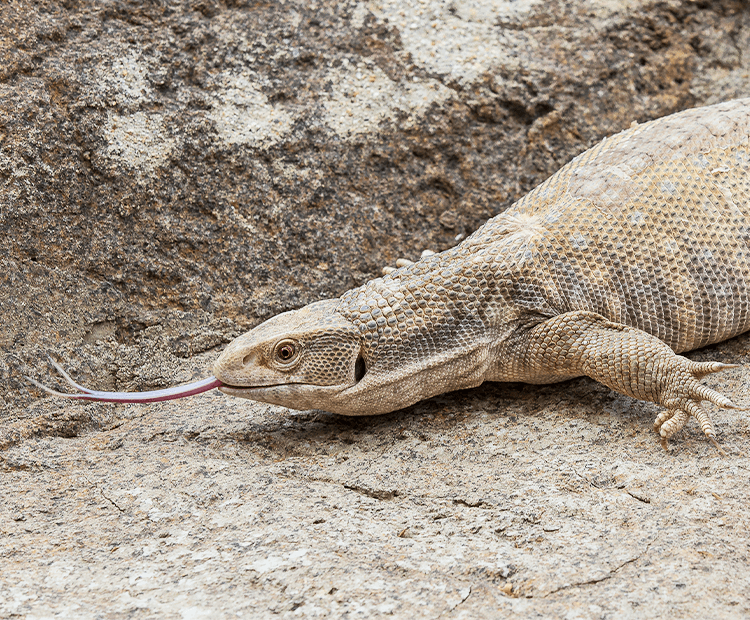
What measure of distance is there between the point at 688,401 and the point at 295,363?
184 cm

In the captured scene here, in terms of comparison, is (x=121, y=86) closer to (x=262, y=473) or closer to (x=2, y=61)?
(x=2, y=61)

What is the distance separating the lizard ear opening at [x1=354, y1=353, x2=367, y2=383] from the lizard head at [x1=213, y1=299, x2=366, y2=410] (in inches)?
1.1

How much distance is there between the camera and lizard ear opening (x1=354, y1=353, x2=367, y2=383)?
13.2 ft

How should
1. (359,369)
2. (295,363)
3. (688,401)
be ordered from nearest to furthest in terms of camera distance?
(688,401) < (295,363) < (359,369)

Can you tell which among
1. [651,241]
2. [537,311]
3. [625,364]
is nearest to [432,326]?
[537,311]

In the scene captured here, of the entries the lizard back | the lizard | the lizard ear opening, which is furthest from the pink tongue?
the lizard back

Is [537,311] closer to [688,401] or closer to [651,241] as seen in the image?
[651,241]

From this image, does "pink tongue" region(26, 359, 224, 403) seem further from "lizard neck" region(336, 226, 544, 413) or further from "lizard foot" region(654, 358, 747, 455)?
"lizard foot" region(654, 358, 747, 455)

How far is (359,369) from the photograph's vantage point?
13.3ft

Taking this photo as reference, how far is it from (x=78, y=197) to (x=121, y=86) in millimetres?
717

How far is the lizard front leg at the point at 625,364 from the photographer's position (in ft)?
11.8

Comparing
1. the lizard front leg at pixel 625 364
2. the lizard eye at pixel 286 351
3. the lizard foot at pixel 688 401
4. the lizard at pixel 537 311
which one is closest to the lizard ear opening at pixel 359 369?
the lizard at pixel 537 311

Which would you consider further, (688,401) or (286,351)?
(286,351)

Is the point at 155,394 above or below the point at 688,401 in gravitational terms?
above
